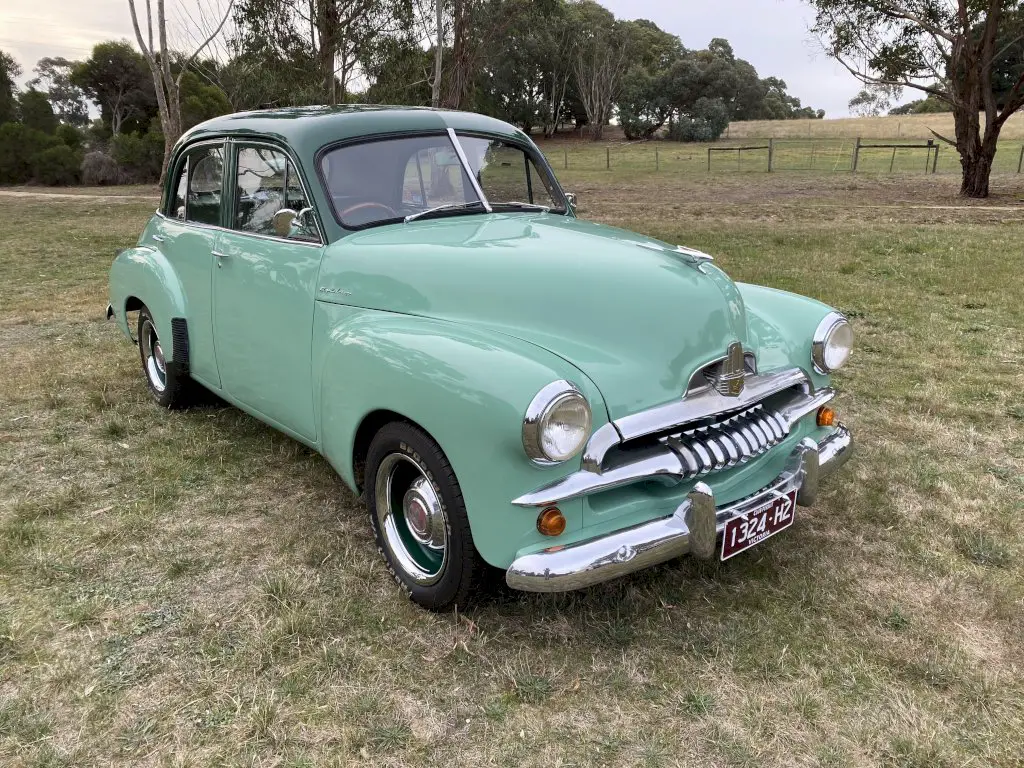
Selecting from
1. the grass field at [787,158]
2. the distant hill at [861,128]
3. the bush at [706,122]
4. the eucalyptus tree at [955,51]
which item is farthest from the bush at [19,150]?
the distant hill at [861,128]

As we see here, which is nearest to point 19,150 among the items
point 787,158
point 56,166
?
point 56,166

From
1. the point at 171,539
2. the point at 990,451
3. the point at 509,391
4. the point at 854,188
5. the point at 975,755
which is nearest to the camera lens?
the point at 975,755

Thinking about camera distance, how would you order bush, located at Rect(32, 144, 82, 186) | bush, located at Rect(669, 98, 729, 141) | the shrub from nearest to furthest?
bush, located at Rect(32, 144, 82, 186), the shrub, bush, located at Rect(669, 98, 729, 141)

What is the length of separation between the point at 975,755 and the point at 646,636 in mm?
976

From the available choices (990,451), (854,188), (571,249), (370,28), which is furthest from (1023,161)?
(571,249)

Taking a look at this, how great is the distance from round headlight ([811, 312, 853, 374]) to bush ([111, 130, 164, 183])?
3266 cm

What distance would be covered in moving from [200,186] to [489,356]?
265 centimetres

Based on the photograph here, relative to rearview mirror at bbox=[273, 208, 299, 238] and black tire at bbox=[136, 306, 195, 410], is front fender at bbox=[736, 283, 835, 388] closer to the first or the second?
rearview mirror at bbox=[273, 208, 299, 238]

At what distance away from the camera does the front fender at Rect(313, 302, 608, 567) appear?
7.18 feet

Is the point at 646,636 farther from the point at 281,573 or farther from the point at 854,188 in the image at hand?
the point at 854,188

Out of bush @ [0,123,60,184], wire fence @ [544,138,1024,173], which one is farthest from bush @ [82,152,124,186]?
wire fence @ [544,138,1024,173]

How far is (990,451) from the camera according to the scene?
4.03 m

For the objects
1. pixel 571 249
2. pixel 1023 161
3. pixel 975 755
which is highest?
pixel 1023 161

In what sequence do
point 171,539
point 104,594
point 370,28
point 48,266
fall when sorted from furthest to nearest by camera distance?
point 370,28 < point 48,266 < point 171,539 < point 104,594
